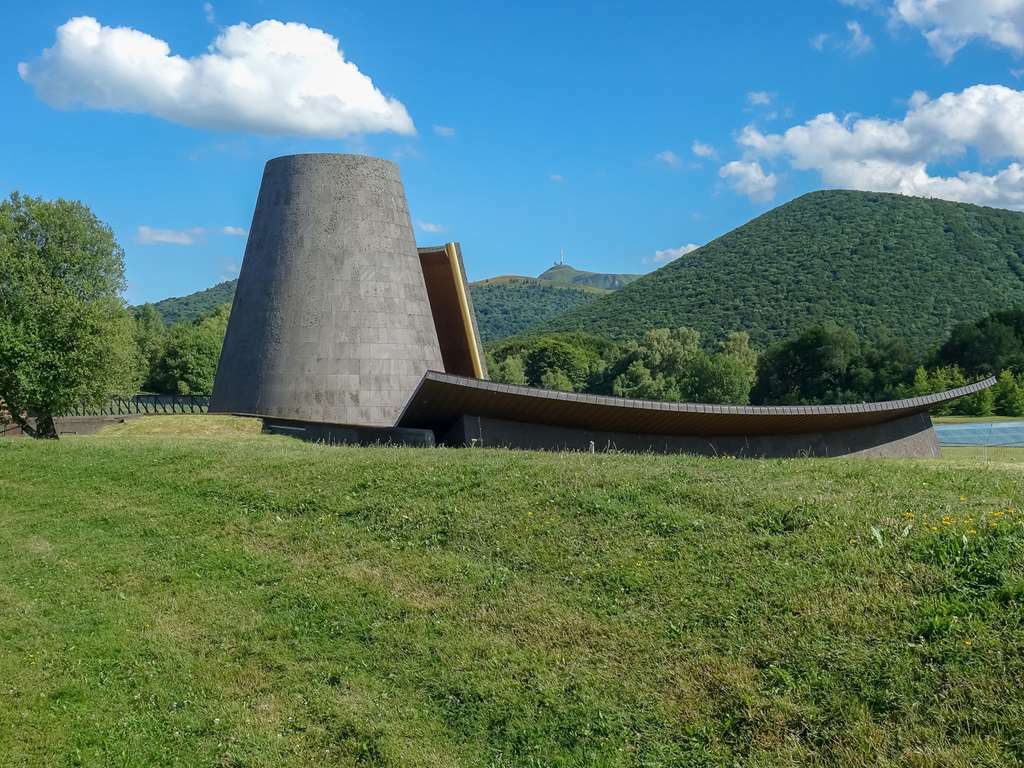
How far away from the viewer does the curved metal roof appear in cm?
1656

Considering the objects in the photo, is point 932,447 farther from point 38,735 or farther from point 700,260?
point 700,260

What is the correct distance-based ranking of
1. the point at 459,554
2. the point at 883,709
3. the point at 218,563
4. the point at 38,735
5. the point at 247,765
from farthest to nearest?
the point at 218,563
the point at 459,554
the point at 38,735
the point at 247,765
the point at 883,709

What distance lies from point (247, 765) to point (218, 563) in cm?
428

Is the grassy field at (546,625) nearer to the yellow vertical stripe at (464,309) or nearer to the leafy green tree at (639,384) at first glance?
the yellow vertical stripe at (464,309)

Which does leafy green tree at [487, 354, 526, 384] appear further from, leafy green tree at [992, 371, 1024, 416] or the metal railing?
leafy green tree at [992, 371, 1024, 416]

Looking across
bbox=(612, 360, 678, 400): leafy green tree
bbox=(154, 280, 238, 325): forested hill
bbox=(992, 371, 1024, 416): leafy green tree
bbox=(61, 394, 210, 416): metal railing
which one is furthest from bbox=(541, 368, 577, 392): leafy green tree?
bbox=(154, 280, 238, 325): forested hill

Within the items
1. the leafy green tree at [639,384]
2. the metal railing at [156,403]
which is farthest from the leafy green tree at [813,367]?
the metal railing at [156,403]

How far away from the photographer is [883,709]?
559 centimetres

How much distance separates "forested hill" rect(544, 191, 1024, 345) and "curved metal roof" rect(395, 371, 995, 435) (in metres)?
51.7

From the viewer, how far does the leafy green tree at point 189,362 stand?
5456 centimetres

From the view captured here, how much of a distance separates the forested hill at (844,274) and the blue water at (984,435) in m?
36.4

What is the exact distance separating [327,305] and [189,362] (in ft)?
120

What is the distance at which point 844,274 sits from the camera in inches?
3140

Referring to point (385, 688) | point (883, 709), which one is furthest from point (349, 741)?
point (883, 709)
